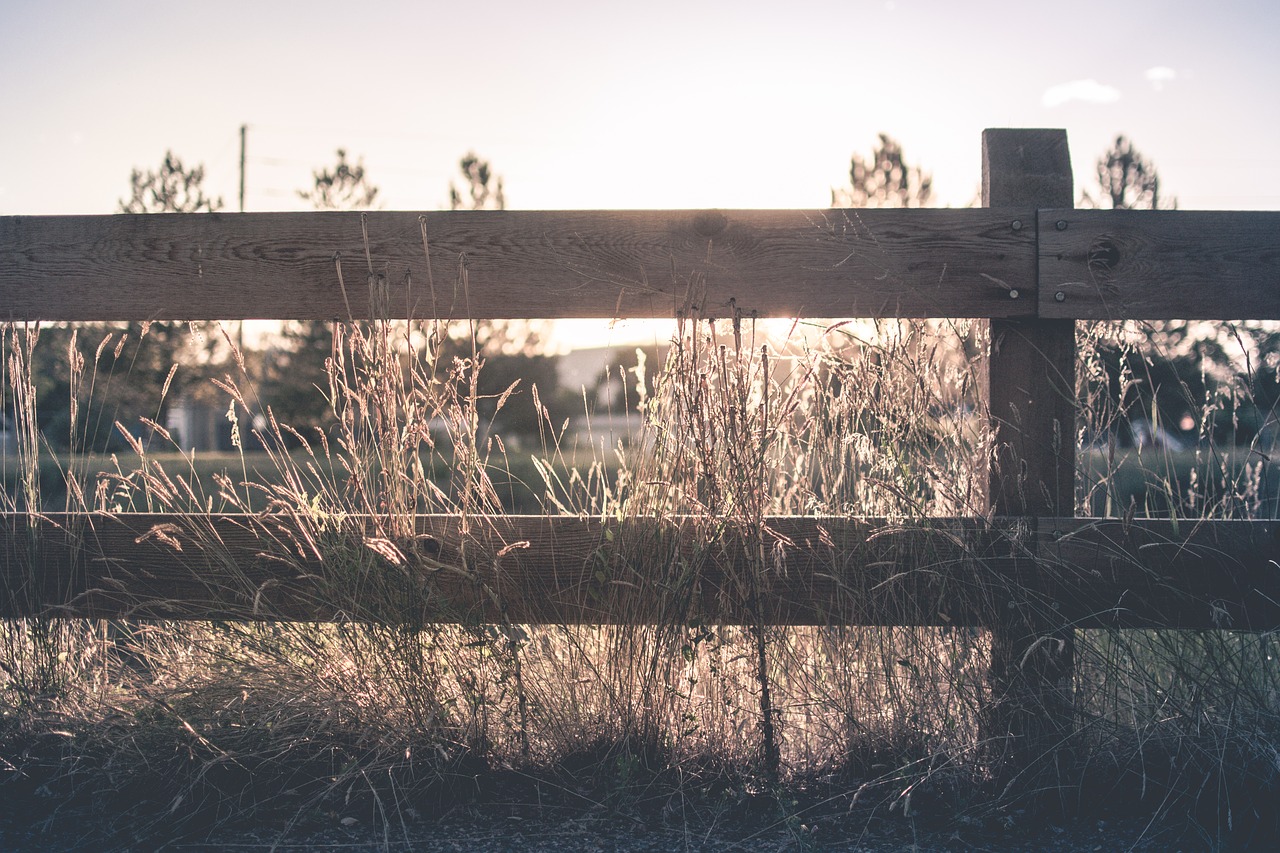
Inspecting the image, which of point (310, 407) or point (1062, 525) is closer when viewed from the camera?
point (1062, 525)

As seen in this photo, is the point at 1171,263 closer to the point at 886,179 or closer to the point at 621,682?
the point at 621,682

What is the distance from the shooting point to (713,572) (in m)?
2.15

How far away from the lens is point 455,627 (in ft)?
7.00

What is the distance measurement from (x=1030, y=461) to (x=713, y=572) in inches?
33.8

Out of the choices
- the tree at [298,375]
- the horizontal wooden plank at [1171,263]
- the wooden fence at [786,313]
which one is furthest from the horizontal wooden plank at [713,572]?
the tree at [298,375]

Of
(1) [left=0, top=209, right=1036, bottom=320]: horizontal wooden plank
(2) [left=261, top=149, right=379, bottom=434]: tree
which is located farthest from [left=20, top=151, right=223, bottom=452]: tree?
(1) [left=0, top=209, right=1036, bottom=320]: horizontal wooden plank

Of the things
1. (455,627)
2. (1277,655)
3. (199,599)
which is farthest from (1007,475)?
(199,599)

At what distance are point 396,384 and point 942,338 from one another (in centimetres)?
144

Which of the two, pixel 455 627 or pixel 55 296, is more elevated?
pixel 55 296

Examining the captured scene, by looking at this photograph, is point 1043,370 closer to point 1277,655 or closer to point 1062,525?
point 1062,525

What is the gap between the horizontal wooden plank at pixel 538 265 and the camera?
232 cm

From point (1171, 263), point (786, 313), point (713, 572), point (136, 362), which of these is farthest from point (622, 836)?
point (136, 362)

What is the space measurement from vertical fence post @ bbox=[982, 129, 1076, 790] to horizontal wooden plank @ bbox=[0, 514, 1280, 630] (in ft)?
0.25

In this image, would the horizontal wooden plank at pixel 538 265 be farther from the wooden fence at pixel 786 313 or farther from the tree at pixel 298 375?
the tree at pixel 298 375
